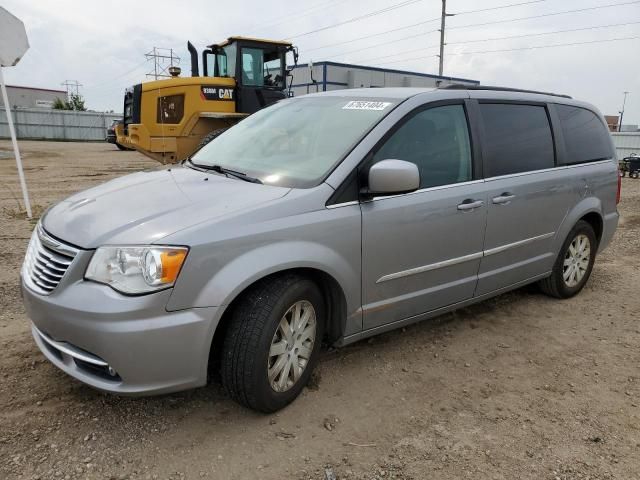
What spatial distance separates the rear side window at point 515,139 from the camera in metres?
3.73

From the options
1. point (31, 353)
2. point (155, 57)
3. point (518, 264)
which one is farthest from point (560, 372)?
point (155, 57)

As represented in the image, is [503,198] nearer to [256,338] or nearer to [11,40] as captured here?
[256,338]

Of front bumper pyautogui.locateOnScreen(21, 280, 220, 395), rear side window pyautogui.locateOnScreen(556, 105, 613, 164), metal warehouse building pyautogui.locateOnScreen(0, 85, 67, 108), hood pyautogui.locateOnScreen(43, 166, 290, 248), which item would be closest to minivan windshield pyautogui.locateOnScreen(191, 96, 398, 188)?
hood pyautogui.locateOnScreen(43, 166, 290, 248)

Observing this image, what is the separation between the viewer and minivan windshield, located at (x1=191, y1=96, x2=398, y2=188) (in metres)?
3.03

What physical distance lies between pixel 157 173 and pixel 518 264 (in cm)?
274

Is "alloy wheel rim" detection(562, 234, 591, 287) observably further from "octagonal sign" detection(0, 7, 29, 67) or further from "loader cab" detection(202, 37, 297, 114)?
"loader cab" detection(202, 37, 297, 114)

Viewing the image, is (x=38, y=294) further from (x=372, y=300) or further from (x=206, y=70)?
(x=206, y=70)

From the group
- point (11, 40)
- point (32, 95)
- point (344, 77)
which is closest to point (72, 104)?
point (32, 95)

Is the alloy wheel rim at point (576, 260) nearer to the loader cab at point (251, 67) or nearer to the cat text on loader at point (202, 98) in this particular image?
the cat text on loader at point (202, 98)

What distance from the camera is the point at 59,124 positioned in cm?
4009

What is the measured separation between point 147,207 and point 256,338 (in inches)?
34.2

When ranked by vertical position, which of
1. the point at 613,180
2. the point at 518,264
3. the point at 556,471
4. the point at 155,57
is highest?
the point at 155,57

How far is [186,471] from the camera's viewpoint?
2371 millimetres

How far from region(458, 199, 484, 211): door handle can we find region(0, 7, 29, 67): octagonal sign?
6273 mm
